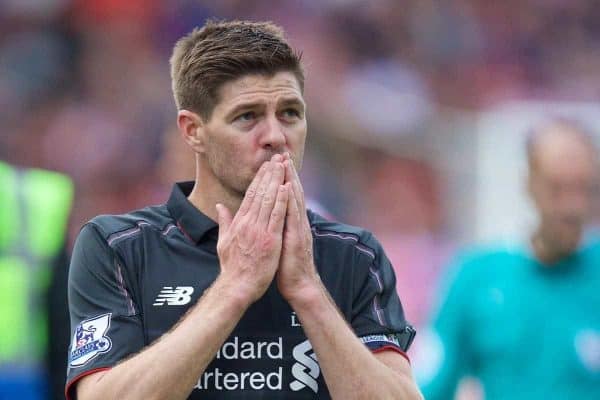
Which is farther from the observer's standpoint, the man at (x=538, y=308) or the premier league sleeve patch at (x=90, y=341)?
the man at (x=538, y=308)

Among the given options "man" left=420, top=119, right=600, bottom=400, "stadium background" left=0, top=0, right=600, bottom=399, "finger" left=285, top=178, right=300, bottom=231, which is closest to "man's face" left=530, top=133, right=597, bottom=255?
"man" left=420, top=119, right=600, bottom=400

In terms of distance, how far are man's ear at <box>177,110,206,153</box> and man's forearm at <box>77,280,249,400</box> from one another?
53cm

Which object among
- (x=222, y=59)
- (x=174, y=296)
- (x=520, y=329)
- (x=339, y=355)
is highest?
(x=520, y=329)

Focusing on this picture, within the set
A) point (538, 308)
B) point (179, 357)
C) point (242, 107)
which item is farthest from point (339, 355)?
point (538, 308)

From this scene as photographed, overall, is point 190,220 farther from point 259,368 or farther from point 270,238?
point 259,368

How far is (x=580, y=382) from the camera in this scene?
5137 millimetres

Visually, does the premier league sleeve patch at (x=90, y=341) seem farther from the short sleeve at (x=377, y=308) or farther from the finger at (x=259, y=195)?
the short sleeve at (x=377, y=308)

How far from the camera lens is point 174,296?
11.1 feet

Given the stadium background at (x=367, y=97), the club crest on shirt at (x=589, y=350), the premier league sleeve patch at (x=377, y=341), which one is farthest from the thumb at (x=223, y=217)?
the stadium background at (x=367, y=97)

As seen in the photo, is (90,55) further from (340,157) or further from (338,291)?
(338,291)

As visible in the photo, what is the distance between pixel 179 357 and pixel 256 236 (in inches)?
15.0

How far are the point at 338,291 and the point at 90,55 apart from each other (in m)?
9.23

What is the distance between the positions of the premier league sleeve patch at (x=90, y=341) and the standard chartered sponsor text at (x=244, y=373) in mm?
270

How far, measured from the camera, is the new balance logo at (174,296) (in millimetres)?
3355
